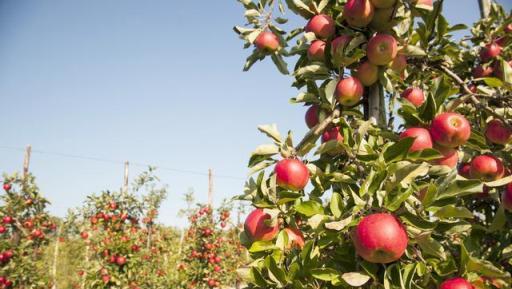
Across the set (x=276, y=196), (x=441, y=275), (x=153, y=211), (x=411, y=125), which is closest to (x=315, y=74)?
(x=411, y=125)

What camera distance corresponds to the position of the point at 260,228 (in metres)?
1.40

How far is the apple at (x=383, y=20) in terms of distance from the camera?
63.2 inches

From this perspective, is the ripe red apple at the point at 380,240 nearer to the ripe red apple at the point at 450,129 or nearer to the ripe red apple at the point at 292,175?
the ripe red apple at the point at 292,175

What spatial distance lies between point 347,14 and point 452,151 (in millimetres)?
701

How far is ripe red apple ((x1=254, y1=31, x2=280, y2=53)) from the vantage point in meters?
1.86

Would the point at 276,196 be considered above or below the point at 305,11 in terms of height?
below

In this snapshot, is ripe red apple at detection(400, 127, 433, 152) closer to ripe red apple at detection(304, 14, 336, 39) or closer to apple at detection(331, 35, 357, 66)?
apple at detection(331, 35, 357, 66)

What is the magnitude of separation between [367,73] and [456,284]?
88cm

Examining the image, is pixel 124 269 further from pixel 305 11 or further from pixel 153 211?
pixel 153 211

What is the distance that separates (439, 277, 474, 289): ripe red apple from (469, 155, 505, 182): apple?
644mm

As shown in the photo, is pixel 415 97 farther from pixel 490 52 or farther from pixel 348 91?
pixel 490 52

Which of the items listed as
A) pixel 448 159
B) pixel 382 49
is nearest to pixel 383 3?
pixel 382 49

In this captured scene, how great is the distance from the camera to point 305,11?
71.0 inches

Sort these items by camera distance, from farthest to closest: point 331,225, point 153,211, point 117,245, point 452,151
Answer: point 153,211 → point 117,245 → point 452,151 → point 331,225
